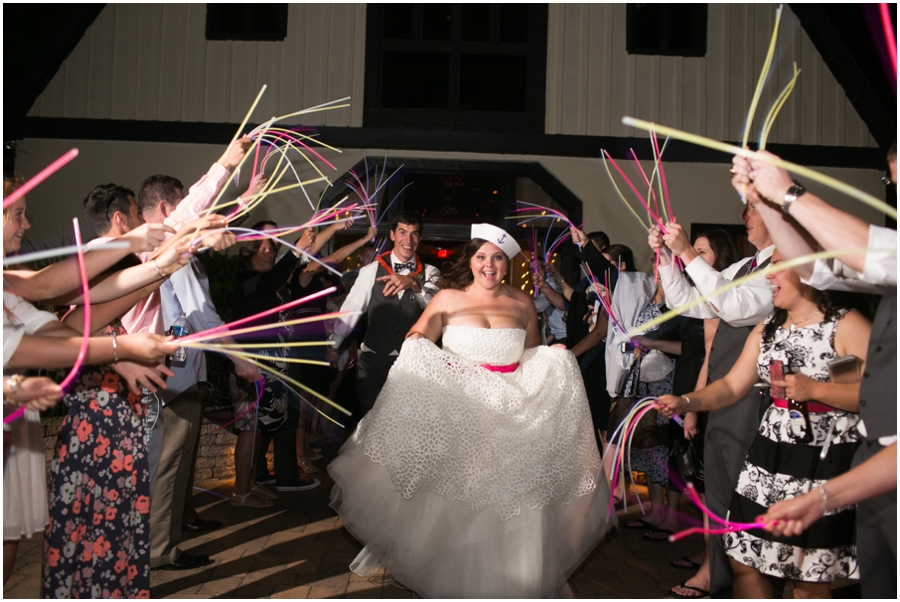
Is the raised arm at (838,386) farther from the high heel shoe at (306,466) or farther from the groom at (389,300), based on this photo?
the high heel shoe at (306,466)

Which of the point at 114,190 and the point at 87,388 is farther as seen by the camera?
the point at 114,190

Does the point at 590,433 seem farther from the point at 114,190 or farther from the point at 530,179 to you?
the point at 530,179

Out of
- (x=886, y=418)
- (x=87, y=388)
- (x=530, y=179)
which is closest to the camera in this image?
(x=886, y=418)

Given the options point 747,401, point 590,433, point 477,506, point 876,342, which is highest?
point 876,342

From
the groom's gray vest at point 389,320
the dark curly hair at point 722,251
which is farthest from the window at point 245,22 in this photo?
the dark curly hair at point 722,251

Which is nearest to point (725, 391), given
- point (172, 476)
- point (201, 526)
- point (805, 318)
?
point (805, 318)

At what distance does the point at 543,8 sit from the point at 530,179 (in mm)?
2382

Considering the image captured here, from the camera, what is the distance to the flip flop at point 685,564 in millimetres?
4102

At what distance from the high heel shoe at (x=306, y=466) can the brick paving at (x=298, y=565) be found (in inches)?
43.0

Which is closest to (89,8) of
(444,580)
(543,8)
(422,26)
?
(422,26)

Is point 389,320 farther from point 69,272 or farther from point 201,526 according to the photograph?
point 69,272

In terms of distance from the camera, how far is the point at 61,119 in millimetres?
9461

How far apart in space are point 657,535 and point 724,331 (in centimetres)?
189

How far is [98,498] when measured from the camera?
2.56 m
